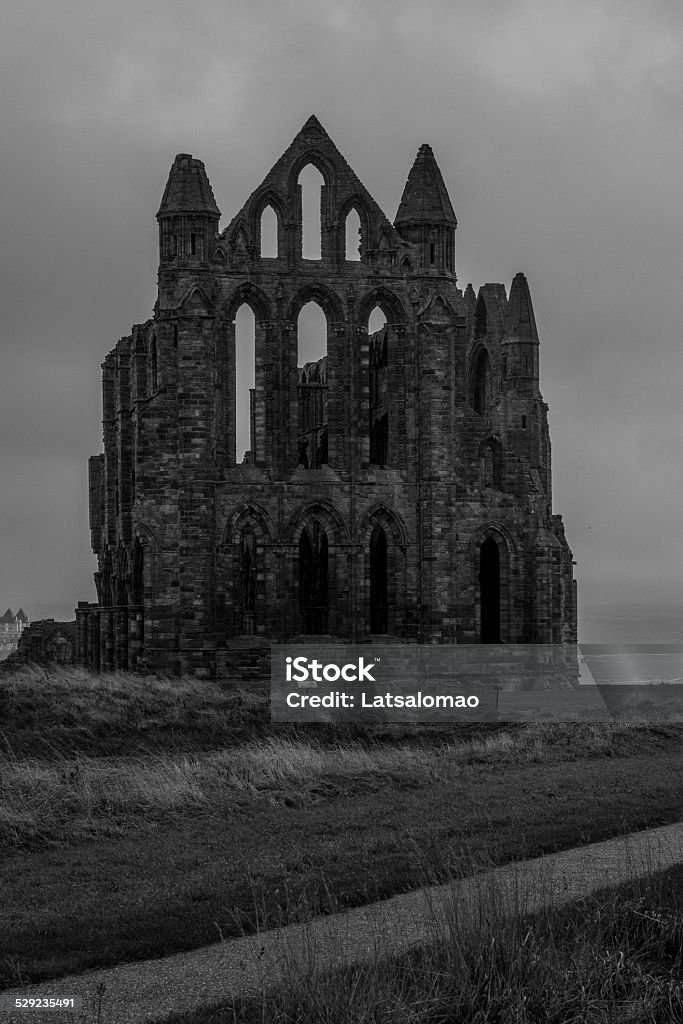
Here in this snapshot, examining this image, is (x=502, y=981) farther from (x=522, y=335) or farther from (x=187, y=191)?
(x=522, y=335)

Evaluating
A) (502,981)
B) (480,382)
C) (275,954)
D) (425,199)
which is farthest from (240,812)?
(480,382)

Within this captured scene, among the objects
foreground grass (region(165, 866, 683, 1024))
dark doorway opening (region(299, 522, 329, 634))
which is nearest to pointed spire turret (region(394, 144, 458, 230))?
dark doorway opening (region(299, 522, 329, 634))

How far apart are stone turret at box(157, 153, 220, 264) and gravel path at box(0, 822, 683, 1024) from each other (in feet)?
92.6

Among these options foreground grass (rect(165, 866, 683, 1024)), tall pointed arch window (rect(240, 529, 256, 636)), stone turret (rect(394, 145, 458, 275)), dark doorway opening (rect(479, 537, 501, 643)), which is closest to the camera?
foreground grass (rect(165, 866, 683, 1024))

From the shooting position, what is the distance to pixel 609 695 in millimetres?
39500

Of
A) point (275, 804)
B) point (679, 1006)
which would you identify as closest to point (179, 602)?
point (275, 804)

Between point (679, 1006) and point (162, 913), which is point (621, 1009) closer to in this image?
point (679, 1006)

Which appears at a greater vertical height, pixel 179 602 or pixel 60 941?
pixel 179 602

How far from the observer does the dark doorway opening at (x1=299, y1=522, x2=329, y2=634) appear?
4056cm

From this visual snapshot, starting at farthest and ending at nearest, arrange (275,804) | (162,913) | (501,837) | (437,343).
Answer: (437,343) < (275,804) < (501,837) < (162,913)

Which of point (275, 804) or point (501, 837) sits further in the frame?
point (275, 804)

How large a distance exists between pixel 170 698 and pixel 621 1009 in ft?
73.7

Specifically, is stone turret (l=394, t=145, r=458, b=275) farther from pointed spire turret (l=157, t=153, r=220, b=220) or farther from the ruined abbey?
pointed spire turret (l=157, t=153, r=220, b=220)

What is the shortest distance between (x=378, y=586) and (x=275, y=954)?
106 feet
